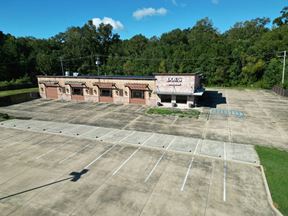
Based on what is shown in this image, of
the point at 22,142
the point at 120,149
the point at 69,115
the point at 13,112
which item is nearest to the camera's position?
the point at 120,149

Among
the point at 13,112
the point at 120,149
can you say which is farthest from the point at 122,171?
the point at 13,112

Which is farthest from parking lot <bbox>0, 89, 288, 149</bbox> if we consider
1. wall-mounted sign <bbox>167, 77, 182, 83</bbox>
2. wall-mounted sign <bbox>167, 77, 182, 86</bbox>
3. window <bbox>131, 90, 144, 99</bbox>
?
wall-mounted sign <bbox>167, 77, 182, 83</bbox>

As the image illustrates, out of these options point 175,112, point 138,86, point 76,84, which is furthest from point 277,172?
point 76,84

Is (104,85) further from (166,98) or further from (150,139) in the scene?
(150,139)

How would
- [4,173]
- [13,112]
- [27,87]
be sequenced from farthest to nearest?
1. [27,87]
2. [13,112]
3. [4,173]

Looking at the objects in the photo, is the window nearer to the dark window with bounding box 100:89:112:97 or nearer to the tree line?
the dark window with bounding box 100:89:112:97

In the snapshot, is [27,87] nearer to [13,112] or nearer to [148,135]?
[13,112]

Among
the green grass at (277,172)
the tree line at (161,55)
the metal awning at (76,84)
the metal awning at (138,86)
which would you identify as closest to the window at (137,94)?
the metal awning at (138,86)
